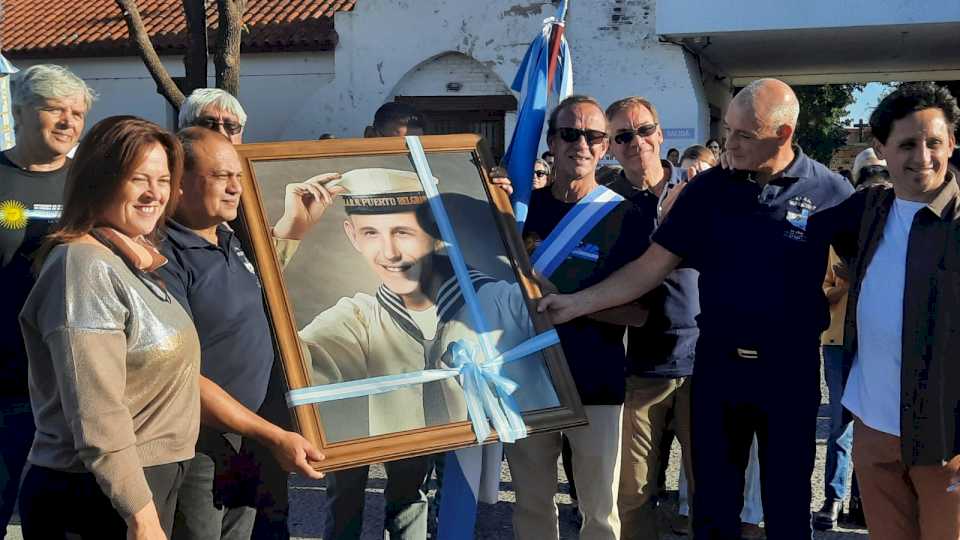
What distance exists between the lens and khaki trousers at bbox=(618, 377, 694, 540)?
400 cm

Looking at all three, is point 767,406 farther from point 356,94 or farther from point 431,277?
point 356,94

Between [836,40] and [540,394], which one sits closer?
[540,394]

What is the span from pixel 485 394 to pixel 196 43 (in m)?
9.20

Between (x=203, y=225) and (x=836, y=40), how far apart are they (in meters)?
15.2

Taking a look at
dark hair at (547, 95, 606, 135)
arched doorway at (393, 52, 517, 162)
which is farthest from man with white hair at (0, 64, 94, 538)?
arched doorway at (393, 52, 517, 162)

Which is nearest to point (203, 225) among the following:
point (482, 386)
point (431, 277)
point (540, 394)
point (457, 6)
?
point (431, 277)

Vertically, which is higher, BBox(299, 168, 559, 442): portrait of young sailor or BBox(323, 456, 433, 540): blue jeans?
BBox(299, 168, 559, 442): portrait of young sailor

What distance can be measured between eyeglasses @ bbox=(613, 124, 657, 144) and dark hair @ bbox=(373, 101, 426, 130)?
124 cm

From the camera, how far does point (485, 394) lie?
3045 millimetres

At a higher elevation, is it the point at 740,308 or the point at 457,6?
the point at 457,6

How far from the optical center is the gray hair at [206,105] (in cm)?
364

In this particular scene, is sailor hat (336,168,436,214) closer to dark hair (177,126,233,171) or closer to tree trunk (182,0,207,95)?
dark hair (177,126,233,171)

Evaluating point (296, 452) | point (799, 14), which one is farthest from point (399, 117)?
point (799, 14)

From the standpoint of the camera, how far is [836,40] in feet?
52.1
